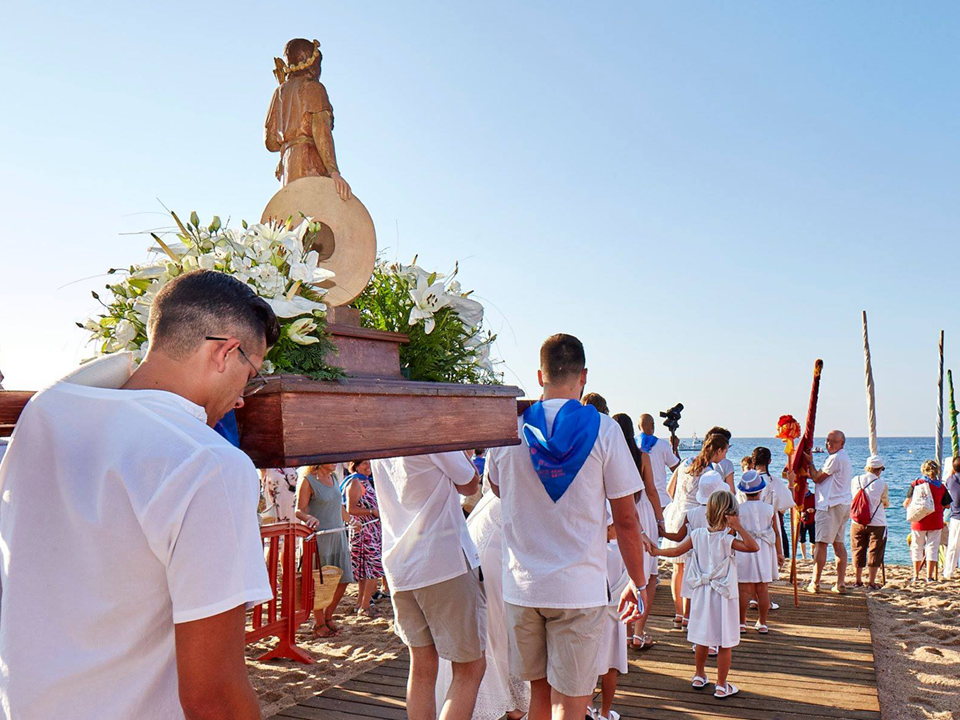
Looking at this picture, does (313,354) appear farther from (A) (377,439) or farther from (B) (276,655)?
(B) (276,655)

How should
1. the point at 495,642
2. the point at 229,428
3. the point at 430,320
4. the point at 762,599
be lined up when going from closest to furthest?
the point at 229,428 → the point at 430,320 → the point at 495,642 → the point at 762,599

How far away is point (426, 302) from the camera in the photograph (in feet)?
9.21

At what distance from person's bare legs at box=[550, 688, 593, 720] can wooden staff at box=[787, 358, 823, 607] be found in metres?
5.59

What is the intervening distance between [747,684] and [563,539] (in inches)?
124

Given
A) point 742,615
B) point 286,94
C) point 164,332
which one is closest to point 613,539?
point 742,615

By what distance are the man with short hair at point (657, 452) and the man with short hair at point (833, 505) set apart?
204 cm

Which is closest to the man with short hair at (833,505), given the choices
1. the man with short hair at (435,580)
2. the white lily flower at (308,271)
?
the man with short hair at (435,580)

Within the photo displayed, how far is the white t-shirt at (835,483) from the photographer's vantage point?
398 inches

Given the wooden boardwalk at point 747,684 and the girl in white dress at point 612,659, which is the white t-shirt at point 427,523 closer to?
the girl in white dress at point 612,659

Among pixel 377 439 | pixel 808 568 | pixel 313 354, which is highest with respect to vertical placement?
pixel 313 354

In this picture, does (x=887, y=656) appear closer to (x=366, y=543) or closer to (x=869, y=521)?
(x=869, y=521)

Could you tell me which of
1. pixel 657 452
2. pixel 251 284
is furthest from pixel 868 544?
pixel 251 284

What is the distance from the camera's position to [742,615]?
7.84m

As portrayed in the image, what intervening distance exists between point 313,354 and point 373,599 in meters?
8.23
